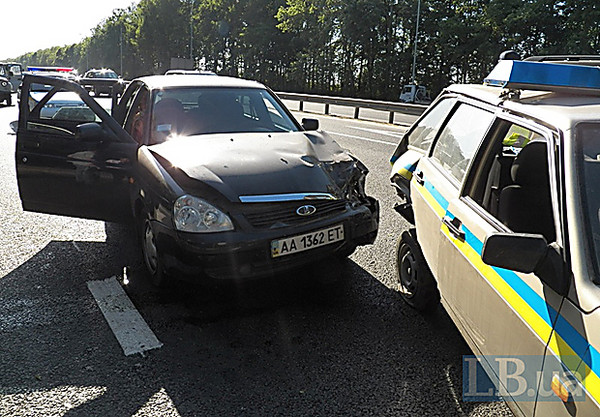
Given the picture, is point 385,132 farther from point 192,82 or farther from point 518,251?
point 518,251

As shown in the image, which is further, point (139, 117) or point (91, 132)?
point (139, 117)

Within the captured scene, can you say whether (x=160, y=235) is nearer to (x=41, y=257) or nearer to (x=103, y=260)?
(x=103, y=260)

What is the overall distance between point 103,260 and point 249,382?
2.47m

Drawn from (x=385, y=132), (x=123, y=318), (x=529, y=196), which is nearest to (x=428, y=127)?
(x=529, y=196)

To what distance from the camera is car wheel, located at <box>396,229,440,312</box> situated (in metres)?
3.78

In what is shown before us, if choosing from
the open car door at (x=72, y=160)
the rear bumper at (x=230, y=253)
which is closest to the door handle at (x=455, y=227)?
the rear bumper at (x=230, y=253)

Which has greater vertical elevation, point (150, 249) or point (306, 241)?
point (306, 241)

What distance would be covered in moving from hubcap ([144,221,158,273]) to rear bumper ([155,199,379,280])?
36 cm

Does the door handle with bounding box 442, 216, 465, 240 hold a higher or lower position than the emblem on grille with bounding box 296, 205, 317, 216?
higher

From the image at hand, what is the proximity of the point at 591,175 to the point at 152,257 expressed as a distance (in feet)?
10.3

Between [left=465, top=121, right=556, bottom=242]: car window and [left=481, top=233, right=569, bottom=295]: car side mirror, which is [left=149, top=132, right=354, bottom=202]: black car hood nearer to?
[left=465, top=121, right=556, bottom=242]: car window

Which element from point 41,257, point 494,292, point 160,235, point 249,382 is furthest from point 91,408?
point 41,257

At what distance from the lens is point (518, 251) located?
2.00 m

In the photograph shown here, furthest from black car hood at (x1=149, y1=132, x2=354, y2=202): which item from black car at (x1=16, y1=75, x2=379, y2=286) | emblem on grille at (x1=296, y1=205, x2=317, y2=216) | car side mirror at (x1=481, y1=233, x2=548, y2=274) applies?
car side mirror at (x1=481, y1=233, x2=548, y2=274)
